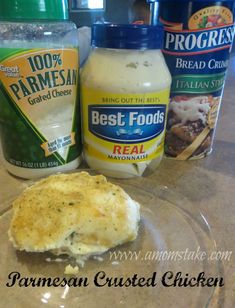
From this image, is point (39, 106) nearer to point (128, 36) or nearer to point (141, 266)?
point (128, 36)

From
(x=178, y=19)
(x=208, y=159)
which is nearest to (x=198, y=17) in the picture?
(x=178, y=19)

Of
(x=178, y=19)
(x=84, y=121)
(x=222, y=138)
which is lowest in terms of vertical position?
(x=222, y=138)

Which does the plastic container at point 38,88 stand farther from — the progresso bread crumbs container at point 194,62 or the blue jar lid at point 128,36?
the progresso bread crumbs container at point 194,62

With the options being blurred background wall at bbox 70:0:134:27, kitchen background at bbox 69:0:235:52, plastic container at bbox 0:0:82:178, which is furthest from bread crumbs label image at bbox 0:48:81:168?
blurred background wall at bbox 70:0:134:27

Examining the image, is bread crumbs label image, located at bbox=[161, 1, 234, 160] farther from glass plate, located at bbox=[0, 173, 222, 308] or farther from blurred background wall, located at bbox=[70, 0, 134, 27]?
blurred background wall, located at bbox=[70, 0, 134, 27]

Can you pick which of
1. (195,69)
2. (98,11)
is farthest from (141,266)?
(98,11)

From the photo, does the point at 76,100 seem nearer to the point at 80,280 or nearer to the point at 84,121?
the point at 84,121
